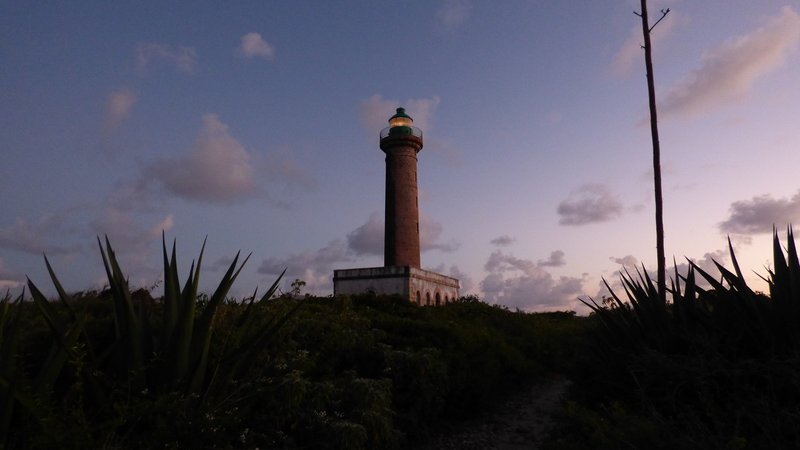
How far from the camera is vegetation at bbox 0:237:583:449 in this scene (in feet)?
11.1

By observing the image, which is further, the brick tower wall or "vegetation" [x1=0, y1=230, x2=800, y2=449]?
the brick tower wall

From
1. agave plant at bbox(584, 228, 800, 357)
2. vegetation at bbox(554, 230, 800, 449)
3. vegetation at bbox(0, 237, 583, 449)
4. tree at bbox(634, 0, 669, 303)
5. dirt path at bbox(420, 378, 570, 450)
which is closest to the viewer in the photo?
vegetation at bbox(0, 237, 583, 449)

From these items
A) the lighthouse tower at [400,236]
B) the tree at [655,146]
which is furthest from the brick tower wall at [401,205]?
the tree at [655,146]

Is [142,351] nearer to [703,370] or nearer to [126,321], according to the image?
[126,321]

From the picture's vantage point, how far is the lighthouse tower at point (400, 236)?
28438mm

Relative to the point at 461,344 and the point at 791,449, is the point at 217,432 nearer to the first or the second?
the point at 791,449

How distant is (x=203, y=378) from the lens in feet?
13.7

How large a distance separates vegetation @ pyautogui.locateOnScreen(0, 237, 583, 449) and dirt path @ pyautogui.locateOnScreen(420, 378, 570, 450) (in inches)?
10.1

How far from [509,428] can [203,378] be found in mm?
5008

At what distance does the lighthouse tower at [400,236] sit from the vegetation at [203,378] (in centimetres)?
2045

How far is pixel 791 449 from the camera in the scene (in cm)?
365

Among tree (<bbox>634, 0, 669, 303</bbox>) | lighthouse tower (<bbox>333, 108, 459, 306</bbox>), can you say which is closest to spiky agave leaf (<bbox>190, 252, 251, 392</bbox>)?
tree (<bbox>634, 0, 669, 303</bbox>)

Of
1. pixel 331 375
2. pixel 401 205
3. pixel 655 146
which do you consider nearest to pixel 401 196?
pixel 401 205

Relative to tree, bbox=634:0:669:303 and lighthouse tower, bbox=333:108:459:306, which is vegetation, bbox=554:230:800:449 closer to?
tree, bbox=634:0:669:303
